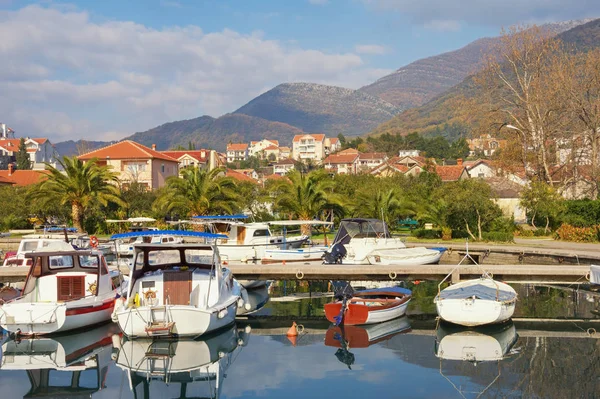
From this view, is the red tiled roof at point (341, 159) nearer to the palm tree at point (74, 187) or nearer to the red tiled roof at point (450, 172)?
the red tiled roof at point (450, 172)

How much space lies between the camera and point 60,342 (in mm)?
22406

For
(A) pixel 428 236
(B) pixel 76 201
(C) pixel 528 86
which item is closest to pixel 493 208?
(A) pixel 428 236

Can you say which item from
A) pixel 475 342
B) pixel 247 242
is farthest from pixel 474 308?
pixel 247 242

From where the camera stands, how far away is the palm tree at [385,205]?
2044 inches

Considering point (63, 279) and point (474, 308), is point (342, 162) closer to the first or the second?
point (474, 308)

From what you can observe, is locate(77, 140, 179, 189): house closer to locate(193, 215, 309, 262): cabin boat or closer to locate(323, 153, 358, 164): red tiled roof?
locate(193, 215, 309, 262): cabin boat

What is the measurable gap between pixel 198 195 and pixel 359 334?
30.3 meters

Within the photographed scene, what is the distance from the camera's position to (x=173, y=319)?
20.9 metres

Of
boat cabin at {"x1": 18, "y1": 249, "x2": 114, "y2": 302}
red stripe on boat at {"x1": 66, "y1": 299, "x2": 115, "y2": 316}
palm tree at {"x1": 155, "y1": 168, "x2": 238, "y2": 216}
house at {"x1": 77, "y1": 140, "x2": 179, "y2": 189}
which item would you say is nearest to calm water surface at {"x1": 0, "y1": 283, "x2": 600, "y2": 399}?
red stripe on boat at {"x1": 66, "y1": 299, "x2": 115, "y2": 316}

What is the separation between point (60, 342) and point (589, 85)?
47.4 meters

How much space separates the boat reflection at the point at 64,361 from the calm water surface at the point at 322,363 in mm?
31

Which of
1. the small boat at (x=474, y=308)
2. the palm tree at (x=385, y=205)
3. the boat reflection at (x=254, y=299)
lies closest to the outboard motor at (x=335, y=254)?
the boat reflection at (x=254, y=299)

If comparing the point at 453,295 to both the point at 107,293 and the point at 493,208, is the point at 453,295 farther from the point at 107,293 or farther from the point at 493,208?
the point at 493,208

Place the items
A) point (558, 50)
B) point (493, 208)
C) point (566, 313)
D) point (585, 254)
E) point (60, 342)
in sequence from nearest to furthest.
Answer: point (60, 342) < point (566, 313) < point (585, 254) < point (493, 208) < point (558, 50)
